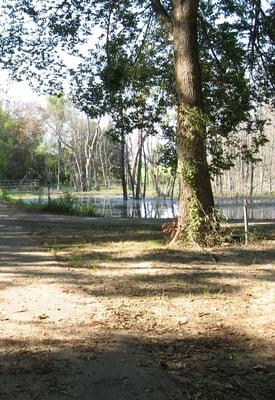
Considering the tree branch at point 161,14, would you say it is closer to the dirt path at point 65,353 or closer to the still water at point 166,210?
the dirt path at point 65,353

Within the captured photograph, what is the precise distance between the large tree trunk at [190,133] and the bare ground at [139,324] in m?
0.76

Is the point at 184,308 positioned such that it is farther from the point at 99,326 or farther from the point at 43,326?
the point at 43,326

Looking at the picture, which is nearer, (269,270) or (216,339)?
(216,339)

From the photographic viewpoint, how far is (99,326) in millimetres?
5359

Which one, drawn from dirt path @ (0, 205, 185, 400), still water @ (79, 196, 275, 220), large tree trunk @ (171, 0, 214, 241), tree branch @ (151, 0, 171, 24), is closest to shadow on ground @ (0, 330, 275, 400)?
dirt path @ (0, 205, 185, 400)

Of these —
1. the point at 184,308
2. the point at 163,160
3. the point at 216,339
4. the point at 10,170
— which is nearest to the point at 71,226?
the point at 163,160

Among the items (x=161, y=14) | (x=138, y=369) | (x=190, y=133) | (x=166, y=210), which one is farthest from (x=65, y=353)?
(x=166, y=210)

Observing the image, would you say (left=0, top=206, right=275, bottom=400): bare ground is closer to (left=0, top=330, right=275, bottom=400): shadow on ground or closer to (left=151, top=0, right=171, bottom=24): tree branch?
(left=0, top=330, right=275, bottom=400): shadow on ground

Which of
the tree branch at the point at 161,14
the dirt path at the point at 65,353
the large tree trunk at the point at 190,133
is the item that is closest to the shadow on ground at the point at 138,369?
the dirt path at the point at 65,353

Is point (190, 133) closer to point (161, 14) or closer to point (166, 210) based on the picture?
point (161, 14)

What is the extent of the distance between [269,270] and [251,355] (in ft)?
11.9

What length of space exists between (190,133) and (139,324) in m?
5.51

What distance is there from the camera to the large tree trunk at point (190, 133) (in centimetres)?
1009

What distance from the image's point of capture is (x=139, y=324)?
5.46m
